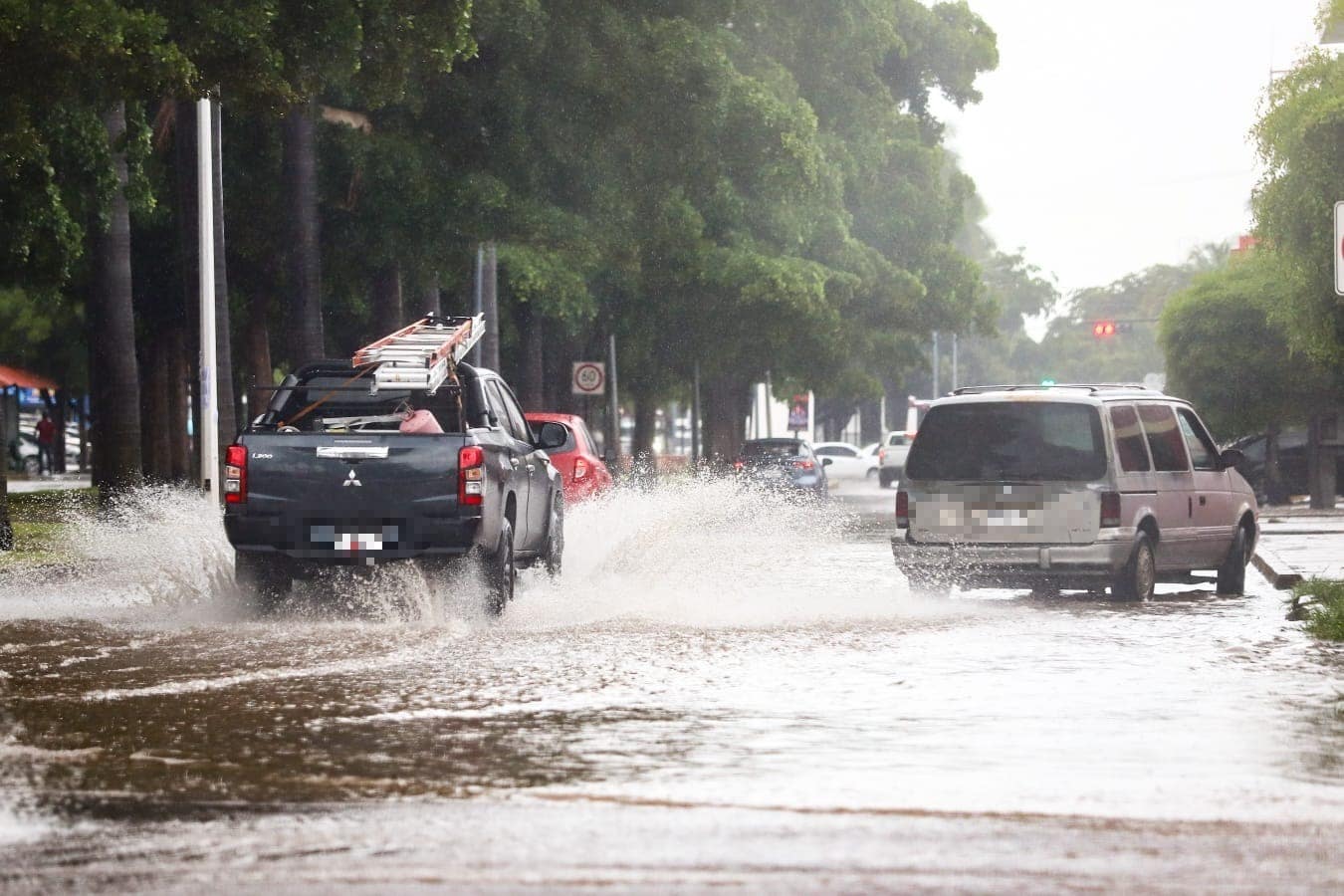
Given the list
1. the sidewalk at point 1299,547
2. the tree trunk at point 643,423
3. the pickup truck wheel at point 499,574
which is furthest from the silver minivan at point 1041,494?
the tree trunk at point 643,423

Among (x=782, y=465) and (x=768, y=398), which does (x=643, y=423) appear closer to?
(x=782, y=465)

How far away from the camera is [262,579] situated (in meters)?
15.7

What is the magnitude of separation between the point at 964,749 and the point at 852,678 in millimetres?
2722

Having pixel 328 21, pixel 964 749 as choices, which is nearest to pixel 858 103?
pixel 328 21

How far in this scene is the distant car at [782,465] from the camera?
46750mm

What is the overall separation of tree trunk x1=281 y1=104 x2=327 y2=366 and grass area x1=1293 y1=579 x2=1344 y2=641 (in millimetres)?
14668

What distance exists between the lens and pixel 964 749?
9.31m

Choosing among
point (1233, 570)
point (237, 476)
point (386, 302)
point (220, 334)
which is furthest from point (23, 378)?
point (237, 476)

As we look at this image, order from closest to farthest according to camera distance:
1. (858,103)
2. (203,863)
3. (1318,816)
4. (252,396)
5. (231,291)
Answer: (203,863) → (1318,816) → (231,291) → (252,396) → (858,103)

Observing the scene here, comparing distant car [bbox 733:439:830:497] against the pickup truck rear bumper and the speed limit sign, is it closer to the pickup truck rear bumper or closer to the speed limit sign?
the speed limit sign

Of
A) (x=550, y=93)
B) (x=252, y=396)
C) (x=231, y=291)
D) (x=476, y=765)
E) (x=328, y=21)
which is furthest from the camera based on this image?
(x=252, y=396)

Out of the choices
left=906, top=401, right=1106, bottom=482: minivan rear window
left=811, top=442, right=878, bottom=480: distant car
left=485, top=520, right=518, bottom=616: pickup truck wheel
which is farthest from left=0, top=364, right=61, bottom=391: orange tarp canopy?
left=485, top=520, right=518, bottom=616: pickup truck wheel

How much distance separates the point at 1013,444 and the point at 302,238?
44.9 ft

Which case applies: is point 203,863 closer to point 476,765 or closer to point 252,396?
point 476,765
